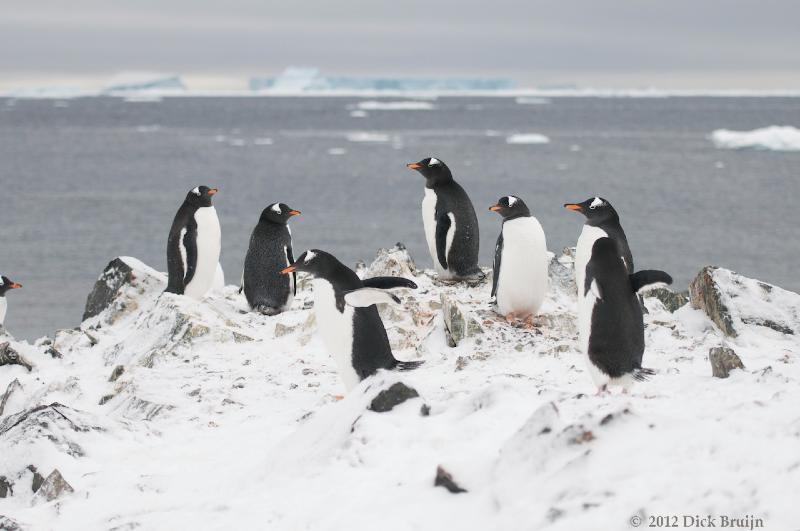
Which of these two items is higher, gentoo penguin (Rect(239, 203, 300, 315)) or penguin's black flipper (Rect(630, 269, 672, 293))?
penguin's black flipper (Rect(630, 269, 672, 293))

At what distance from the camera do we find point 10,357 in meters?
7.93

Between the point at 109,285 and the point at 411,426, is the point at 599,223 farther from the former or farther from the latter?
the point at 109,285

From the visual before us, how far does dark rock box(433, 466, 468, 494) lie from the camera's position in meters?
3.63

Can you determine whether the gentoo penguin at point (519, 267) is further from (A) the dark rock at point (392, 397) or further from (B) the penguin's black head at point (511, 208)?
(A) the dark rock at point (392, 397)

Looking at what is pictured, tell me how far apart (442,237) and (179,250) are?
247 centimetres

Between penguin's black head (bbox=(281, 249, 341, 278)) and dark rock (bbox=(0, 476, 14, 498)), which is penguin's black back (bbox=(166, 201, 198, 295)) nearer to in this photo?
penguin's black head (bbox=(281, 249, 341, 278))

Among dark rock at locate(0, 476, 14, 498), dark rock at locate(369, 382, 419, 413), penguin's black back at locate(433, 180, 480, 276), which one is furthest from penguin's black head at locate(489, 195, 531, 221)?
dark rock at locate(0, 476, 14, 498)

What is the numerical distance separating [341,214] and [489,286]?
2049cm

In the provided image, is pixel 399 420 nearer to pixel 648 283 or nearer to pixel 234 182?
pixel 648 283

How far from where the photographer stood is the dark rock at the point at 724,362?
526 centimetres

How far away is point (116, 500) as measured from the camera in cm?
457

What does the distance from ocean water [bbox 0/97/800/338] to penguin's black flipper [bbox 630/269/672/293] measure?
1153 cm

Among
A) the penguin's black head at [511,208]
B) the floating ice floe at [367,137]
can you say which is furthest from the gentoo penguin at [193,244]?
the floating ice floe at [367,137]

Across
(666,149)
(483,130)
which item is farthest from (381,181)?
(483,130)
